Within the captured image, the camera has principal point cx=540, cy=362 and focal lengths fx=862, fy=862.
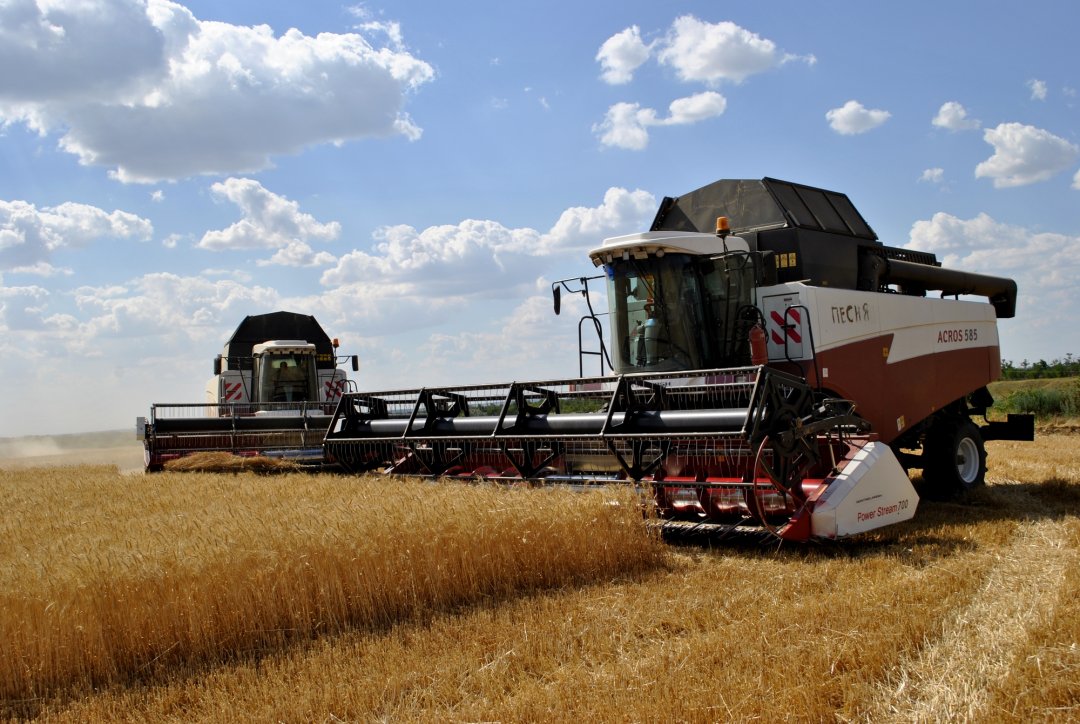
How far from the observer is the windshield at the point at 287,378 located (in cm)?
1653

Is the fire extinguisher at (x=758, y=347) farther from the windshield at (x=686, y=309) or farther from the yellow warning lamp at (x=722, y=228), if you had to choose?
the yellow warning lamp at (x=722, y=228)

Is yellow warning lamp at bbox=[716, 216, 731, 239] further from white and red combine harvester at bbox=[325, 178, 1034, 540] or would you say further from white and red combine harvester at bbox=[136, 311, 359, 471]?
white and red combine harvester at bbox=[136, 311, 359, 471]

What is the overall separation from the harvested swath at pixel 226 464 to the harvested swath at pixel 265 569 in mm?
4700

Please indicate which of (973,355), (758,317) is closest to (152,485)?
(758,317)

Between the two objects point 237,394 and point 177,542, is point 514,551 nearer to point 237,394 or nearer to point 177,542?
point 177,542

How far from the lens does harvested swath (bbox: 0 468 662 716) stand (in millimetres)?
3705

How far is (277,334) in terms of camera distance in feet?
61.7

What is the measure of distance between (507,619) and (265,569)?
123 centimetres

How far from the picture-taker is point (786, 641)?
380 cm

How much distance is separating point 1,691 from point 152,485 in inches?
235

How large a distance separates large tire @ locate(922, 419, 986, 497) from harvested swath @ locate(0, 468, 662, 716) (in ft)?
15.4

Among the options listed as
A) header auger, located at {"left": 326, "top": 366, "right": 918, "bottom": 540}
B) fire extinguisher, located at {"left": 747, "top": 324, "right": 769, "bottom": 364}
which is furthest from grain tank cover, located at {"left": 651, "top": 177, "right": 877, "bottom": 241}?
header auger, located at {"left": 326, "top": 366, "right": 918, "bottom": 540}

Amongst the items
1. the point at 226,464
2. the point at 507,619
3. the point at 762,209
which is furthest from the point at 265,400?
the point at 507,619

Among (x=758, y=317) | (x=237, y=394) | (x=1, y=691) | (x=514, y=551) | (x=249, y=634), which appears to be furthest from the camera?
(x=237, y=394)
